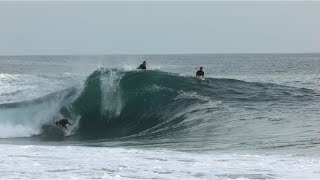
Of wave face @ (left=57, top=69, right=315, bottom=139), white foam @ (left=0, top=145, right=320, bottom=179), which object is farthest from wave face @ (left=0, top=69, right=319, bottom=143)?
white foam @ (left=0, top=145, right=320, bottom=179)

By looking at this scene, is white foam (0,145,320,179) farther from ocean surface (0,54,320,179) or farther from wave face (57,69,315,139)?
wave face (57,69,315,139)

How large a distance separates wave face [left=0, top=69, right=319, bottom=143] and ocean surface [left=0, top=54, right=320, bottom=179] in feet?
0.14

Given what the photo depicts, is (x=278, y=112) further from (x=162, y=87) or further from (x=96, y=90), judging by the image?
(x=96, y=90)

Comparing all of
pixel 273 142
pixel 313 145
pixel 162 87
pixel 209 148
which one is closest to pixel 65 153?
pixel 209 148

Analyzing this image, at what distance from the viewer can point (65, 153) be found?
1000 cm

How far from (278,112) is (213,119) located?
3099 mm

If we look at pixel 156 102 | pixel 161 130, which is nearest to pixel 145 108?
pixel 156 102

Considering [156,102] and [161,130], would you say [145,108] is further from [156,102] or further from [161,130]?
[161,130]

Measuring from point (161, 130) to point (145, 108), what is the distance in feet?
11.7

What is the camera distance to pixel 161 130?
621 inches

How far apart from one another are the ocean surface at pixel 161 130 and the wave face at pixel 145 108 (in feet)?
0.14

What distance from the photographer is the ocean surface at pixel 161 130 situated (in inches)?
321

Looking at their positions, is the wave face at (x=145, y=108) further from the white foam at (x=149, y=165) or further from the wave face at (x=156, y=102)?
the white foam at (x=149, y=165)

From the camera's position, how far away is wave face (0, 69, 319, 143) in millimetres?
Result: 15463
